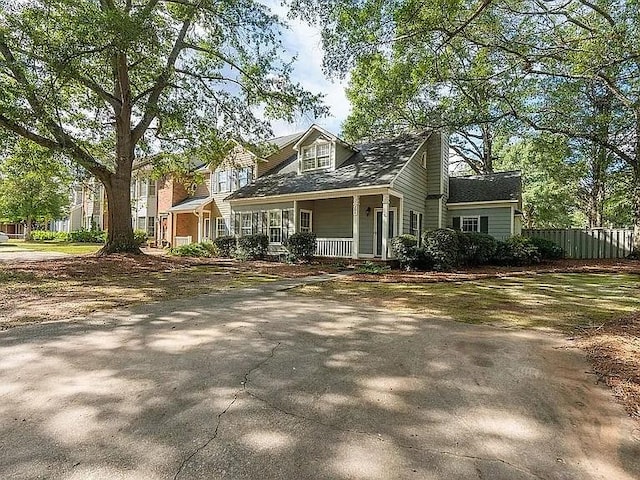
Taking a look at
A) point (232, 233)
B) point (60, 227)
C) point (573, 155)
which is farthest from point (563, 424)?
point (60, 227)

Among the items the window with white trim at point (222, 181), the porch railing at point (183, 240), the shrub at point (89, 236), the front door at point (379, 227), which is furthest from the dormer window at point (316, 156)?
the shrub at point (89, 236)

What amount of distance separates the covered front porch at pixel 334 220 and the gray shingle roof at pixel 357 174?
1.58ft

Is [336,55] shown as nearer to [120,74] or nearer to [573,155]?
[120,74]

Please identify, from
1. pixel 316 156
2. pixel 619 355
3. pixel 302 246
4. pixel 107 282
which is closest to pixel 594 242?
pixel 316 156

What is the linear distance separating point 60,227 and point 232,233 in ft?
119

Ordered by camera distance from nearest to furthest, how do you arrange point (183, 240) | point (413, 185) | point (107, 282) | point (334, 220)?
point (107, 282), point (413, 185), point (334, 220), point (183, 240)

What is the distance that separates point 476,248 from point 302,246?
709 cm

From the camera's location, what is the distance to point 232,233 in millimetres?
20938

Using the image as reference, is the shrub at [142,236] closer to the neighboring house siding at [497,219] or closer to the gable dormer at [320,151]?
the gable dormer at [320,151]

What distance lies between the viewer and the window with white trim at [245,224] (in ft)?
64.8

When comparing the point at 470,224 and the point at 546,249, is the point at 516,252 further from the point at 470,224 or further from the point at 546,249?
the point at 546,249

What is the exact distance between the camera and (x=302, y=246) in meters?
15.8

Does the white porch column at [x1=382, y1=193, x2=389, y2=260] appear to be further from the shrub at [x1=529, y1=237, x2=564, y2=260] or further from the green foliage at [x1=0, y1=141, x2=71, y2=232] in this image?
the green foliage at [x1=0, y1=141, x2=71, y2=232]

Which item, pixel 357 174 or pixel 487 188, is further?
pixel 487 188
